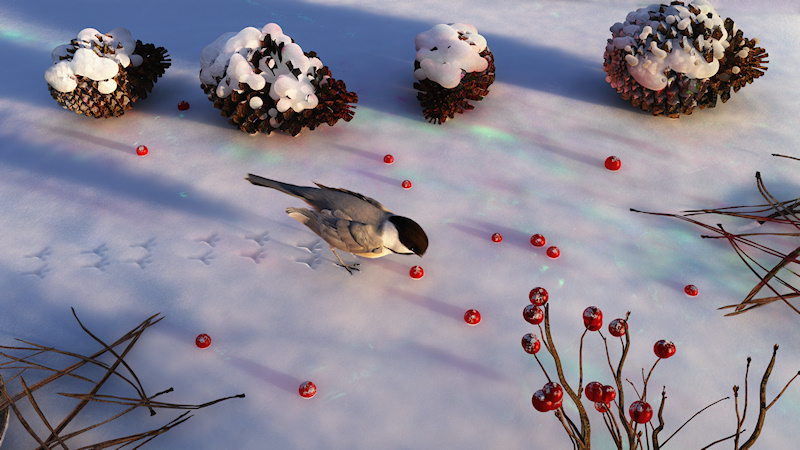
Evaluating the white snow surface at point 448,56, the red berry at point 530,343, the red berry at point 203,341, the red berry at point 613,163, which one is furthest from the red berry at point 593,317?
the white snow surface at point 448,56

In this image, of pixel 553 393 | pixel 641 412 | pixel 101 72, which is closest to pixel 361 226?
pixel 553 393

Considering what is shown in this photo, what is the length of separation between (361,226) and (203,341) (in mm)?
740

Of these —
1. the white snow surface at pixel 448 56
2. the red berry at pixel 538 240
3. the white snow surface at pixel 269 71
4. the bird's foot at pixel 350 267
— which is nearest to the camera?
the bird's foot at pixel 350 267

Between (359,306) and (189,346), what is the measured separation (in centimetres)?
67

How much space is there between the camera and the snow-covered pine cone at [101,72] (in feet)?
10.00

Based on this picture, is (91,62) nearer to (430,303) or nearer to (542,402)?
(430,303)

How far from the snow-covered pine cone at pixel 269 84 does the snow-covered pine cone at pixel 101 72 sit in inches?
17.7

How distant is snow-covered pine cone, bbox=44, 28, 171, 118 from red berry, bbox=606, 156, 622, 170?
2.56 m

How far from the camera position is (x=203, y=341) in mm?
2242

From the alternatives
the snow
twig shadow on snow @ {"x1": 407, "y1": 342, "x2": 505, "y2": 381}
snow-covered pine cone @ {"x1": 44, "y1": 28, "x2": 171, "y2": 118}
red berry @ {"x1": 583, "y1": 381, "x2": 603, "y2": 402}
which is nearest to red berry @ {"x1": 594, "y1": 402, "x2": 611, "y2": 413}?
red berry @ {"x1": 583, "y1": 381, "x2": 603, "y2": 402}

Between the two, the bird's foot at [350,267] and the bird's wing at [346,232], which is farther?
the bird's foot at [350,267]

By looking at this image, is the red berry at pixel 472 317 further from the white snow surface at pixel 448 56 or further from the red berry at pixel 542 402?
the white snow surface at pixel 448 56

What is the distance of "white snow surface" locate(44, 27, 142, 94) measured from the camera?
3037 mm

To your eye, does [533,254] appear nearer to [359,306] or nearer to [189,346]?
[359,306]
